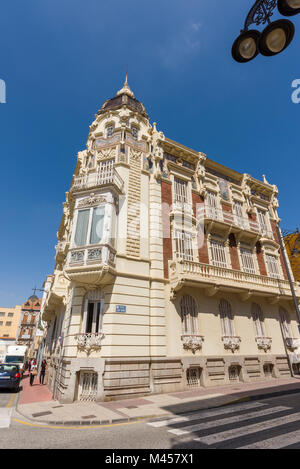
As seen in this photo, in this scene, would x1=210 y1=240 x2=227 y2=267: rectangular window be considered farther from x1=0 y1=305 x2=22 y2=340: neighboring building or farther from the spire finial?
x1=0 y1=305 x2=22 y2=340: neighboring building

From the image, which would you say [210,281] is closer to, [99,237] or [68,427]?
[99,237]

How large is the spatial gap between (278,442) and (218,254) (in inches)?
560

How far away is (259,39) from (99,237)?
463 inches

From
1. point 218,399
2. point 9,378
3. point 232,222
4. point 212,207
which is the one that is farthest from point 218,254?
point 9,378

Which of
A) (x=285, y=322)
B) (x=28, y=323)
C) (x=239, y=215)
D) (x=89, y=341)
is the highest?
(x=239, y=215)

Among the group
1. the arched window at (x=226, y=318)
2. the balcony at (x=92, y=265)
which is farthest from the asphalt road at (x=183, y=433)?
the arched window at (x=226, y=318)

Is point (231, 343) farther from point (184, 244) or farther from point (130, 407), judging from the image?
point (130, 407)

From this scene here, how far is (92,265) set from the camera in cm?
1329

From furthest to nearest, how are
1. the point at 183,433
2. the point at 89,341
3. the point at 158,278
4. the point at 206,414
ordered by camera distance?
the point at 158,278 < the point at 89,341 < the point at 206,414 < the point at 183,433

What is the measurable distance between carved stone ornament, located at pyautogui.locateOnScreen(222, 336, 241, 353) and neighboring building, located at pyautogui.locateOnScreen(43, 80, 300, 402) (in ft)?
0.27

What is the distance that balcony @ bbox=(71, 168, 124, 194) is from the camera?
15617 millimetres

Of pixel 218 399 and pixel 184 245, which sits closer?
pixel 218 399

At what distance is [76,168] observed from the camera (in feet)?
76.6

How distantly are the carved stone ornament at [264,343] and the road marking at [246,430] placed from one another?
10.2m
